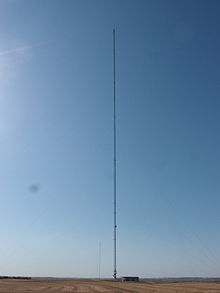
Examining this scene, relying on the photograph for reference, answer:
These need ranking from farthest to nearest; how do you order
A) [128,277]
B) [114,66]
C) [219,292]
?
[128,277], [114,66], [219,292]

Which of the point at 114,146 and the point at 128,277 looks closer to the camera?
the point at 114,146

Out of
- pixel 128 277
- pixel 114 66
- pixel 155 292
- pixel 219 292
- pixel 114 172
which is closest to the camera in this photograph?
pixel 219 292

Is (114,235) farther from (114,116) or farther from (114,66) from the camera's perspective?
(114,66)

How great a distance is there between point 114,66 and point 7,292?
44.2 m

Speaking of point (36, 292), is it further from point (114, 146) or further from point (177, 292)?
point (114, 146)

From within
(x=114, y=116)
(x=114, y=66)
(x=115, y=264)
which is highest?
Result: (x=114, y=66)

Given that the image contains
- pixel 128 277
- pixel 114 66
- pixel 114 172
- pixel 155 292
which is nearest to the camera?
pixel 155 292

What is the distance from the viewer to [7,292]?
38.2 m

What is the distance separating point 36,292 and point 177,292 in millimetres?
12633

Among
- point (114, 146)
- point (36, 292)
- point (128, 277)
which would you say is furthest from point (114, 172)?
point (36, 292)

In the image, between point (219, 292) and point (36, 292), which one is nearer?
point (219, 292)

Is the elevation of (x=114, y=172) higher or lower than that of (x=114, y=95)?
lower

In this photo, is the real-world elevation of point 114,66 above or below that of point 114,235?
above

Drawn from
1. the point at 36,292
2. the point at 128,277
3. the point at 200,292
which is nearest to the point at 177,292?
the point at 200,292
